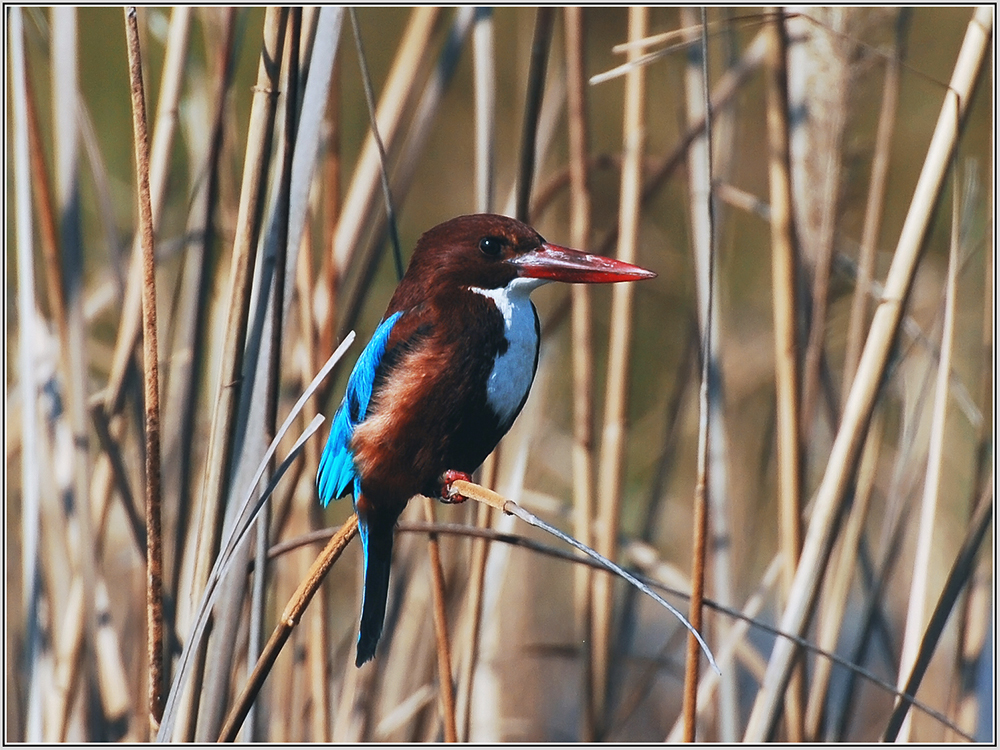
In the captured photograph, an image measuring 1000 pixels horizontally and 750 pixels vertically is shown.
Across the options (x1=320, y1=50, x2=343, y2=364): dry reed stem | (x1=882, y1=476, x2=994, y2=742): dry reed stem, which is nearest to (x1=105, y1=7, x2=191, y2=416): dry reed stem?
(x1=320, y1=50, x2=343, y2=364): dry reed stem

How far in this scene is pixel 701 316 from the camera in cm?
159

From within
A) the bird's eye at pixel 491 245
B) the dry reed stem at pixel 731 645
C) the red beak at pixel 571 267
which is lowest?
the dry reed stem at pixel 731 645

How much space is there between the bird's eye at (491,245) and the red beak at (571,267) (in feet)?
0.08

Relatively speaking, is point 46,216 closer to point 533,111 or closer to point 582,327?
point 533,111

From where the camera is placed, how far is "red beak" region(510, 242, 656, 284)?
3.21 ft

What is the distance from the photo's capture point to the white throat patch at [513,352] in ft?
3.54

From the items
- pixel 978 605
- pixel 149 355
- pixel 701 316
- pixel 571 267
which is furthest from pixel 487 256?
pixel 978 605

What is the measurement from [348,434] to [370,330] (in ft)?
3.25

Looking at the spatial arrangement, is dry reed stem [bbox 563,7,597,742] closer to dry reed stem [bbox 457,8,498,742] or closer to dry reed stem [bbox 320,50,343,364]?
dry reed stem [bbox 457,8,498,742]

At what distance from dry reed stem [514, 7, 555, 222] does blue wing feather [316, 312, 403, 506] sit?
1.00 ft

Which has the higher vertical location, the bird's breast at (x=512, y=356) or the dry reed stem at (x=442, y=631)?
the bird's breast at (x=512, y=356)

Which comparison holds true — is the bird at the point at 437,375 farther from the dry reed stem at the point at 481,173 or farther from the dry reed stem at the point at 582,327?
the dry reed stem at the point at 582,327

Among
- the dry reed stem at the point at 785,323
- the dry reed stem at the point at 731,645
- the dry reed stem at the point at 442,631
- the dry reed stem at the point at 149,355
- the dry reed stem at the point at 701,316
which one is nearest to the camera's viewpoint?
the dry reed stem at the point at 149,355

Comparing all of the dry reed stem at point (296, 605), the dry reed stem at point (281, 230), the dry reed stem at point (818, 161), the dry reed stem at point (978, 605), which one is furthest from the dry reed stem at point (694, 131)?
the dry reed stem at point (296, 605)
